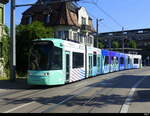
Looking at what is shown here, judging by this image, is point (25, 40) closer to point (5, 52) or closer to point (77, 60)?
point (5, 52)

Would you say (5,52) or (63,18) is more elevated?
(63,18)

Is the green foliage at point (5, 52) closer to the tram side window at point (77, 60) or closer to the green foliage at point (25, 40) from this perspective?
the green foliage at point (25, 40)

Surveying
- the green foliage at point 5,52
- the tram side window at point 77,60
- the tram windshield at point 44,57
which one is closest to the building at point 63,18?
the green foliage at point 5,52

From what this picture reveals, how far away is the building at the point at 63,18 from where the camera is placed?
52906 mm

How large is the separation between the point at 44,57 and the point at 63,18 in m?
35.6

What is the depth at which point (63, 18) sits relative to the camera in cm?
5316

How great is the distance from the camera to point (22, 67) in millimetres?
29547

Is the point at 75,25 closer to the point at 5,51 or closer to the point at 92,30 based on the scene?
the point at 92,30

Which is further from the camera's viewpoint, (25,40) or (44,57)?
(25,40)

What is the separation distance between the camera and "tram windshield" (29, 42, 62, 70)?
1819 cm

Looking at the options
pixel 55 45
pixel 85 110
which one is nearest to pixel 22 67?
pixel 55 45

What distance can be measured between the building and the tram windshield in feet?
105

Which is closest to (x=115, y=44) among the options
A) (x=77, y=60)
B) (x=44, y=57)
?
(x=77, y=60)

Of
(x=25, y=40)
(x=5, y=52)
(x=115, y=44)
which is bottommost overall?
(x=5, y=52)
